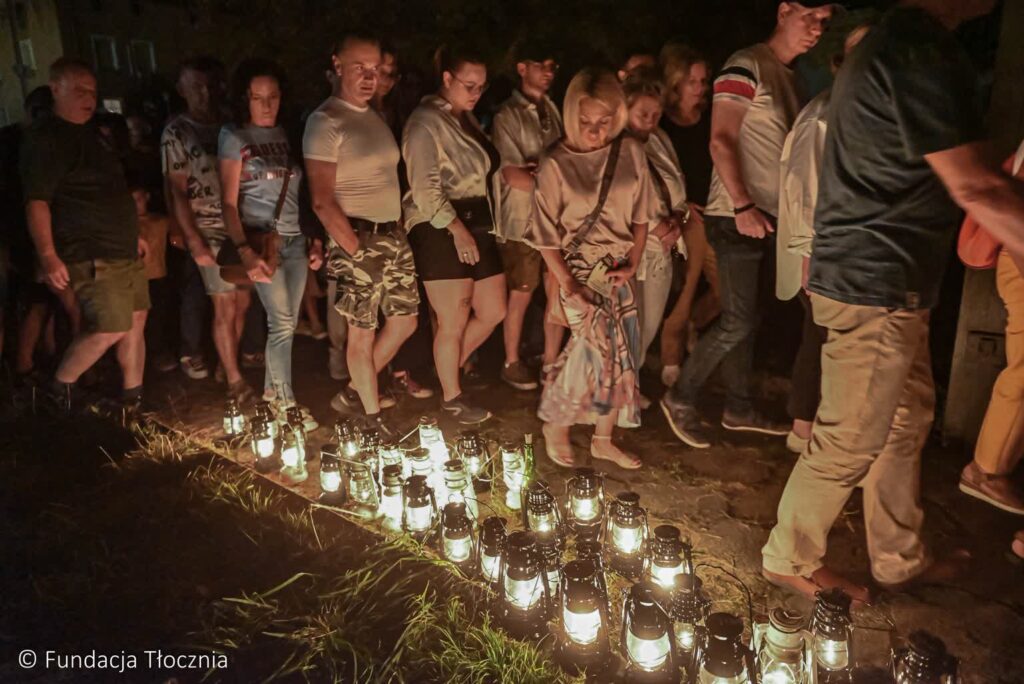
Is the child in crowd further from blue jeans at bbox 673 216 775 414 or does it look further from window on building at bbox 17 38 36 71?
window on building at bbox 17 38 36 71

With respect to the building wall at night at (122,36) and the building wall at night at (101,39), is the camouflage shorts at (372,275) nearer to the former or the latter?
the building wall at night at (101,39)

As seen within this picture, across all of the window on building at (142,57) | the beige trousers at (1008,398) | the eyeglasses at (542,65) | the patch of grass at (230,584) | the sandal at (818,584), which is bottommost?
the patch of grass at (230,584)

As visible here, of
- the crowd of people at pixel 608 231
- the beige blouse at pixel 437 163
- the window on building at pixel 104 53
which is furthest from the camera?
the window on building at pixel 104 53

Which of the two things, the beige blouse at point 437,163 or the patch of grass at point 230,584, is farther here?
the beige blouse at point 437,163

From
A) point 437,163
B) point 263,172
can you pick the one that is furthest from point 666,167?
point 263,172

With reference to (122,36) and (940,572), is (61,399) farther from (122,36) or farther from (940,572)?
(122,36)

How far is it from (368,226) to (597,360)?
57.9 inches

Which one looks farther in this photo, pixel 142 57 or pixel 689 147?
pixel 142 57

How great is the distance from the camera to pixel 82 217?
15.1 feet

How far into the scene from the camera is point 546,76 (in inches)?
187

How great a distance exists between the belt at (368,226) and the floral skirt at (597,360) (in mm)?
1118

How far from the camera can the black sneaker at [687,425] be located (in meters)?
4.50

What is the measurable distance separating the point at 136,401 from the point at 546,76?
338 centimetres

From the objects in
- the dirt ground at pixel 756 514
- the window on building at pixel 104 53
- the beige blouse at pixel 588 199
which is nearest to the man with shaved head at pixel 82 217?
the dirt ground at pixel 756 514
